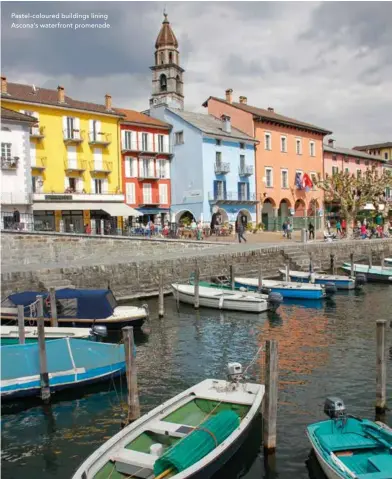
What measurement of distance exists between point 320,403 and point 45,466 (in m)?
6.55

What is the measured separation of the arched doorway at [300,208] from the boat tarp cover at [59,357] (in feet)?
158

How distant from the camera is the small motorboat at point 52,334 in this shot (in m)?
15.6

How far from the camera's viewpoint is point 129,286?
27.6m

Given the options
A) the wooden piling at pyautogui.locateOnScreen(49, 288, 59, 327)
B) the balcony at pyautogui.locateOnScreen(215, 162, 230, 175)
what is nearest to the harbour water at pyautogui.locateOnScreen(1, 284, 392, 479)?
the wooden piling at pyautogui.locateOnScreen(49, 288, 59, 327)

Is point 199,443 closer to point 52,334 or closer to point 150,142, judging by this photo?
point 52,334

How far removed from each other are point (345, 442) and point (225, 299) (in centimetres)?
1511

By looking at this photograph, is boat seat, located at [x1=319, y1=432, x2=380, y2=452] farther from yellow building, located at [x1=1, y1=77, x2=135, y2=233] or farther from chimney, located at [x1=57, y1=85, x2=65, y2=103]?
chimney, located at [x1=57, y1=85, x2=65, y2=103]

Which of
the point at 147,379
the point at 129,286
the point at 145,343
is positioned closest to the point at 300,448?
the point at 147,379

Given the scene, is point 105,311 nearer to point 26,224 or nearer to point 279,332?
point 279,332

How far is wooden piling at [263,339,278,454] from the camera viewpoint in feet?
32.8

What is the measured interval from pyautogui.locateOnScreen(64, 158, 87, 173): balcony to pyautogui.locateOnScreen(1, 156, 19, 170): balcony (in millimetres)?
6659

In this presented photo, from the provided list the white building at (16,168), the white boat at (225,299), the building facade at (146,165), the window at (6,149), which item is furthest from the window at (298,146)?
the white boat at (225,299)

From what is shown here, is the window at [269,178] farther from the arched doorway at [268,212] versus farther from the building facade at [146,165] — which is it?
the building facade at [146,165]

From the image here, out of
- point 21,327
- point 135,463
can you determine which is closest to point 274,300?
point 21,327
